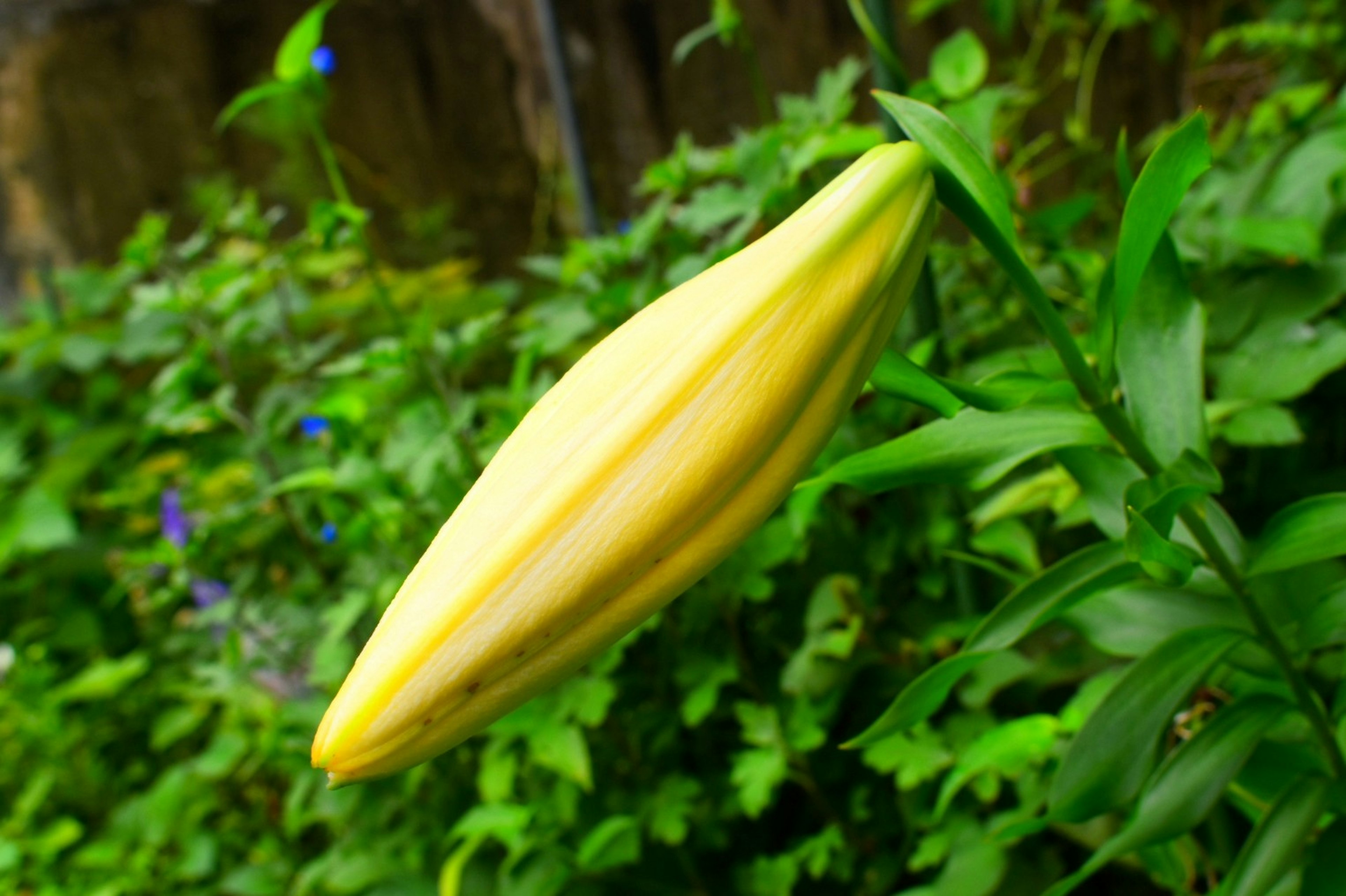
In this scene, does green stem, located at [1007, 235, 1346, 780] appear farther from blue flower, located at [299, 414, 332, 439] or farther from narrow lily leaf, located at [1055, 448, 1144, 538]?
blue flower, located at [299, 414, 332, 439]

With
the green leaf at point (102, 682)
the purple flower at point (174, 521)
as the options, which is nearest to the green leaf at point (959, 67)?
the purple flower at point (174, 521)

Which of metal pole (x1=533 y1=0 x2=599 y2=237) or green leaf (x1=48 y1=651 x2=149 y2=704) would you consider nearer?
metal pole (x1=533 y1=0 x2=599 y2=237)

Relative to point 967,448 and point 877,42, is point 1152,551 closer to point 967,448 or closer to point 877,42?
point 967,448

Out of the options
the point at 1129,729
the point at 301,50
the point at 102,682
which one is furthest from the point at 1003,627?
the point at 102,682

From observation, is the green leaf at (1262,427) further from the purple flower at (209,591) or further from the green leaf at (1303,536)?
the purple flower at (209,591)

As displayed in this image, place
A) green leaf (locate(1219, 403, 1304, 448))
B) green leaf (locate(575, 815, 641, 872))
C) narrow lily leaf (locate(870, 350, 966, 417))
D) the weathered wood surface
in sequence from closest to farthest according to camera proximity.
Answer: narrow lily leaf (locate(870, 350, 966, 417)) < green leaf (locate(1219, 403, 1304, 448)) < green leaf (locate(575, 815, 641, 872)) < the weathered wood surface

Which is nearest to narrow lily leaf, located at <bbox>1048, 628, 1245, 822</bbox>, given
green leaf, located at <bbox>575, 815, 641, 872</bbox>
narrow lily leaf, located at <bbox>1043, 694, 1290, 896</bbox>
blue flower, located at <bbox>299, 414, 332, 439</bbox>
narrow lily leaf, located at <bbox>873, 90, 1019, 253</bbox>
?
narrow lily leaf, located at <bbox>1043, 694, 1290, 896</bbox>

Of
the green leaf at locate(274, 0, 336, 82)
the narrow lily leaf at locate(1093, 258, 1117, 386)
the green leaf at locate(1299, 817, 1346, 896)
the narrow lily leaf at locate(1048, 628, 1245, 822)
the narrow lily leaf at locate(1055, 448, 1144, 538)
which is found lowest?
the green leaf at locate(1299, 817, 1346, 896)
